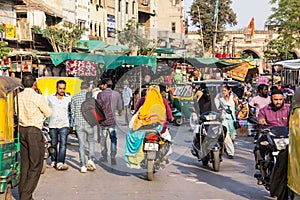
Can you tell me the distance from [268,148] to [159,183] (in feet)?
7.28

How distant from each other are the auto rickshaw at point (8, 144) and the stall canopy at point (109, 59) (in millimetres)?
18150

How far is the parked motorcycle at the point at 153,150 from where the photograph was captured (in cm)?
1029

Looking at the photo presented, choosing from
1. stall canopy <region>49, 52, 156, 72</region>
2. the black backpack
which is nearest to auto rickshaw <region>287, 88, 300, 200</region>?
the black backpack

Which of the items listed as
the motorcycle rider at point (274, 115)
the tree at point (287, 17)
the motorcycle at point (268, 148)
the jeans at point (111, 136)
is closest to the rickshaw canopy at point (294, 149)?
the motorcycle at point (268, 148)

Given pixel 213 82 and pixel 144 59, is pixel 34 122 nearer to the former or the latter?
pixel 213 82

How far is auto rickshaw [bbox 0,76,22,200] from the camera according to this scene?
7.14 metres

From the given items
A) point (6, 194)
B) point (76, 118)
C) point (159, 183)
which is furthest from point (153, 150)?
point (6, 194)

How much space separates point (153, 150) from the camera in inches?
405

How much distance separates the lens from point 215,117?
11.7 metres

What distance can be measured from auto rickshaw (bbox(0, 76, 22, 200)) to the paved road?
1.30 metres

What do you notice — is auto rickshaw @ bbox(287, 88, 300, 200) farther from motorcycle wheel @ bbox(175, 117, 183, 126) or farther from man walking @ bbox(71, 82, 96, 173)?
motorcycle wheel @ bbox(175, 117, 183, 126)

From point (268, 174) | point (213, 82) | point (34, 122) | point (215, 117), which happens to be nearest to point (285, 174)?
point (268, 174)

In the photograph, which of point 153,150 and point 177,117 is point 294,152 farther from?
point 177,117

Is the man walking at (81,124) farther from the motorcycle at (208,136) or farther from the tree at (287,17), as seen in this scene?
the tree at (287,17)
